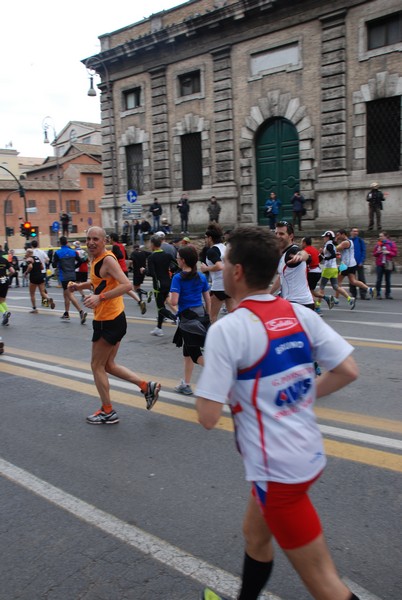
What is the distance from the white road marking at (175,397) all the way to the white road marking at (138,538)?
203 centimetres

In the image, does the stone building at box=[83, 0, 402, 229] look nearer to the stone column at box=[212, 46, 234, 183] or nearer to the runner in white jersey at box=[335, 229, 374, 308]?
the stone column at box=[212, 46, 234, 183]

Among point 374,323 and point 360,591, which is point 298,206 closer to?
point 374,323

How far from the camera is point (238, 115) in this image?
75.8 feet

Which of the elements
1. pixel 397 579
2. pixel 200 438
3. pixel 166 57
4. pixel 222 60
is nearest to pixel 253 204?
pixel 222 60

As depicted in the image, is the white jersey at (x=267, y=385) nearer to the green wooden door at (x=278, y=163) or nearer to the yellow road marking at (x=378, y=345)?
the yellow road marking at (x=378, y=345)

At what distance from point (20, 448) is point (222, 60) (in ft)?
71.3

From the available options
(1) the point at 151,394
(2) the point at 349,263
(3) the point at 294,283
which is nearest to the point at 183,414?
(1) the point at 151,394

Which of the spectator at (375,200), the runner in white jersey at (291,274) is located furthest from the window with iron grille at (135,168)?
the runner in white jersey at (291,274)

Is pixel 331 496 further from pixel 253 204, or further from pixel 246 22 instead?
pixel 246 22

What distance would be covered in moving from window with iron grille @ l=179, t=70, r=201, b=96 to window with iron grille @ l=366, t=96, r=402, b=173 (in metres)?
8.13

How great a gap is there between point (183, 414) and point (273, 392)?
3523 millimetres

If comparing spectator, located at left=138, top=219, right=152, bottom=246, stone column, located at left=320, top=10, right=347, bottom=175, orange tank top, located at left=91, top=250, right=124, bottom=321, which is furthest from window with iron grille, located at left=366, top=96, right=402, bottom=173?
orange tank top, located at left=91, top=250, right=124, bottom=321

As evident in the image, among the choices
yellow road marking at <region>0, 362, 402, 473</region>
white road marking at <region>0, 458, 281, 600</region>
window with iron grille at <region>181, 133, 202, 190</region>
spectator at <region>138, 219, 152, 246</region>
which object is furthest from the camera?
spectator at <region>138, 219, 152, 246</region>

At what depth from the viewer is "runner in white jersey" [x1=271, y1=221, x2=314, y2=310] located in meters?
6.26
